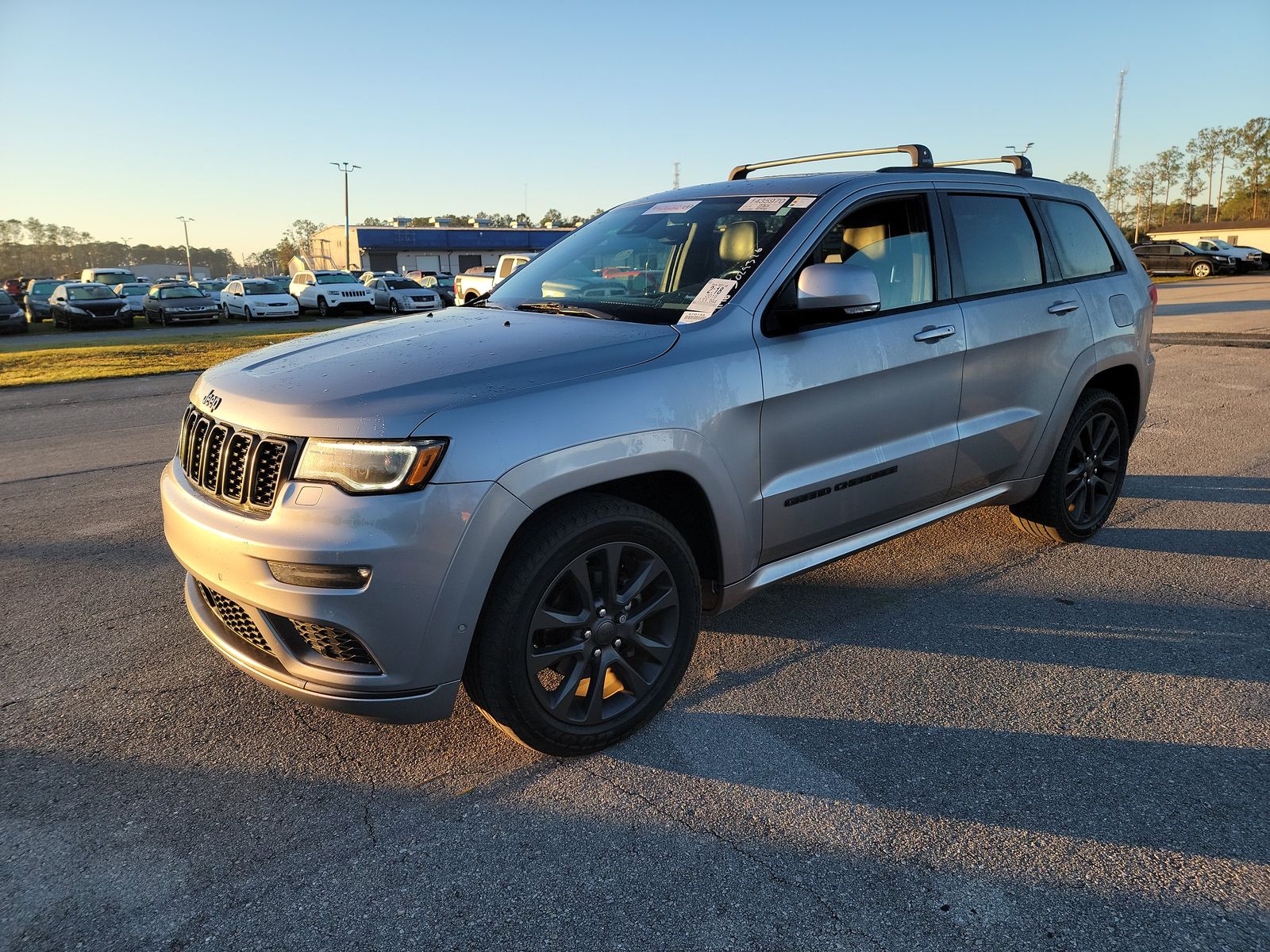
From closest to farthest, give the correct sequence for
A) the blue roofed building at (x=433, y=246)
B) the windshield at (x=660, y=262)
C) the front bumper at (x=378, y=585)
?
the front bumper at (x=378, y=585), the windshield at (x=660, y=262), the blue roofed building at (x=433, y=246)

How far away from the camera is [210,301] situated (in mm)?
30234

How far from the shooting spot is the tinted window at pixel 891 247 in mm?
3645

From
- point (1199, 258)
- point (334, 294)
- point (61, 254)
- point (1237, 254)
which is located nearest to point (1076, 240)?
point (334, 294)

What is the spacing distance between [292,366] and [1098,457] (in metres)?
4.12

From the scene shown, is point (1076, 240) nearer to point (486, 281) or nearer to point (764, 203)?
point (764, 203)

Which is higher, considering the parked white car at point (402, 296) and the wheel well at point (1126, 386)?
the parked white car at point (402, 296)

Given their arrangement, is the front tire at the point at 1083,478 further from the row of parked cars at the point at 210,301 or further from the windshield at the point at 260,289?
the windshield at the point at 260,289

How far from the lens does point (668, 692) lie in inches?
123

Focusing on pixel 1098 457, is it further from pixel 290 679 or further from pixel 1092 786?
pixel 290 679

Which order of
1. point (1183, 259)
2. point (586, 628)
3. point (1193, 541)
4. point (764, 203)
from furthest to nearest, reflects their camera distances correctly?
point (1183, 259)
point (1193, 541)
point (764, 203)
point (586, 628)

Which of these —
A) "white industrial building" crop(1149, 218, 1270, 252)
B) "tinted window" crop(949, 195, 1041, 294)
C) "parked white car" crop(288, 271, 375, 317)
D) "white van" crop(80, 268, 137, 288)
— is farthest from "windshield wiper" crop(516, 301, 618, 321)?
"white industrial building" crop(1149, 218, 1270, 252)

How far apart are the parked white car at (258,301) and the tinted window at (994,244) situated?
30290 millimetres

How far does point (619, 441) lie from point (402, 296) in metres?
30.5

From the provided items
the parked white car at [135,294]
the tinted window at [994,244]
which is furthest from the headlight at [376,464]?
the parked white car at [135,294]
